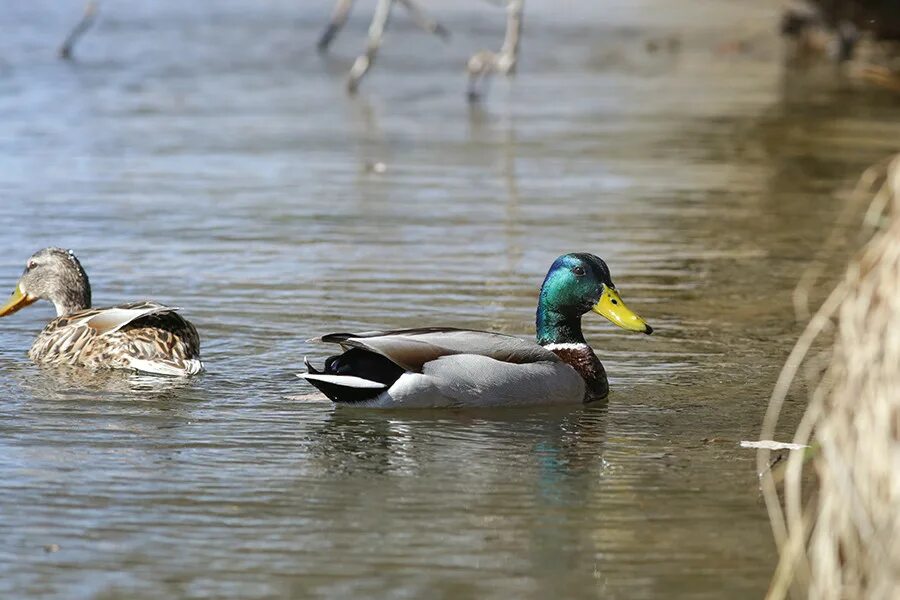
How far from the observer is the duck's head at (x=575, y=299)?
358 inches

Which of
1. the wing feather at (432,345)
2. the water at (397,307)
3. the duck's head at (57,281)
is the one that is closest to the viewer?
the water at (397,307)

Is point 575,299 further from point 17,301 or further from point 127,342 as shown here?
point 17,301

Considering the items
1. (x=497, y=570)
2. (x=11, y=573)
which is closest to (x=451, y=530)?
(x=497, y=570)

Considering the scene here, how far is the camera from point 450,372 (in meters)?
8.39

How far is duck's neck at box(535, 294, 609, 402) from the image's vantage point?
887cm

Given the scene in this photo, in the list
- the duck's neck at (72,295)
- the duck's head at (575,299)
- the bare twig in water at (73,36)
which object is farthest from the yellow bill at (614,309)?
the bare twig in water at (73,36)

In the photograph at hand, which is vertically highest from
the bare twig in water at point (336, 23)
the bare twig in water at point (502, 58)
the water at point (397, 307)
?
the bare twig in water at point (336, 23)

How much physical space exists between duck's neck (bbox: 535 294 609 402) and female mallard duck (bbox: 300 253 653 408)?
11mm

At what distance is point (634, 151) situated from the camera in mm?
19141

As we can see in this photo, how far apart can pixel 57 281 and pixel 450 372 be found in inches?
109

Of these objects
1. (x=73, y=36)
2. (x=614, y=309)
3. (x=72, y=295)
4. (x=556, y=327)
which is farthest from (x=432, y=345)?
(x=73, y=36)

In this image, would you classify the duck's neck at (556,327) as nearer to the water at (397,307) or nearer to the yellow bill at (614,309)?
the yellow bill at (614,309)

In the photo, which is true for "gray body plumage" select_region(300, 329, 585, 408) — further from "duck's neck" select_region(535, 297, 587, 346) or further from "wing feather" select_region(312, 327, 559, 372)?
"duck's neck" select_region(535, 297, 587, 346)

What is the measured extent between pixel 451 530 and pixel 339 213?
27.4 feet
